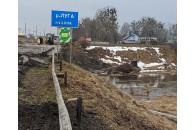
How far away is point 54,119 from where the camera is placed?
582 cm

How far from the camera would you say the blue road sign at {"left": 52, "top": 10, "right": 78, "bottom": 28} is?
14.7 metres

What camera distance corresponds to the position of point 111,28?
7175 cm

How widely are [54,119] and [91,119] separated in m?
0.87

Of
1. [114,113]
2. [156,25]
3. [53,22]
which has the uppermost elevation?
[156,25]

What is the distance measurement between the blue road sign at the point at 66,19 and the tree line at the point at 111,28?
1616 inches

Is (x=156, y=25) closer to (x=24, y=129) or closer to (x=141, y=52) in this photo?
(x=141, y=52)

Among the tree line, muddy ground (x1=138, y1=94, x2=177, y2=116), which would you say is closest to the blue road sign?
muddy ground (x1=138, y1=94, x2=177, y2=116)

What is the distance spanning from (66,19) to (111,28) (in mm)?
57358

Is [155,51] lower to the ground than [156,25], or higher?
lower

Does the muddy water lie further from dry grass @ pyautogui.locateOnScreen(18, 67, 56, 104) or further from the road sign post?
dry grass @ pyautogui.locateOnScreen(18, 67, 56, 104)

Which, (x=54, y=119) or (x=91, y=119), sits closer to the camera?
(x=54, y=119)

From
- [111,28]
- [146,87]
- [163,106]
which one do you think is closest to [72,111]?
[163,106]
